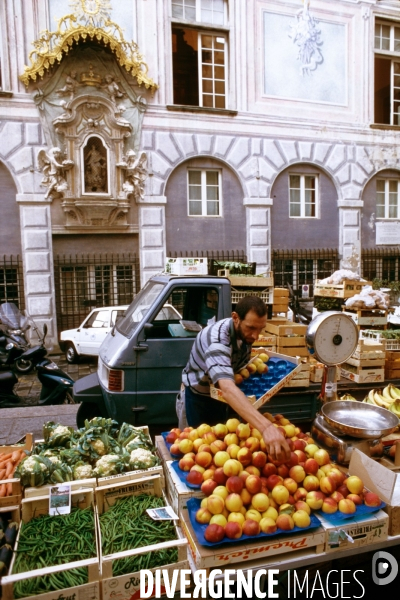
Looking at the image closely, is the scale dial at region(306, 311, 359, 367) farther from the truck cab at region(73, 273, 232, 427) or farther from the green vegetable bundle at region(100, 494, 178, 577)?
the truck cab at region(73, 273, 232, 427)

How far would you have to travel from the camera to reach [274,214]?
611 inches

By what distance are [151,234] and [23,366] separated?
595 centimetres

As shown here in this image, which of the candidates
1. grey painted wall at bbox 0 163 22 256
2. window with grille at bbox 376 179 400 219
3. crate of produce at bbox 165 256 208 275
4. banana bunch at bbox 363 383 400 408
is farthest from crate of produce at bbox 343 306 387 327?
window with grille at bbox 376 179 400 219

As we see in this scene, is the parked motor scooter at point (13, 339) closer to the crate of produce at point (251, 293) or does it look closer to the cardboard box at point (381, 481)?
the crate of produce at point (251, 293)

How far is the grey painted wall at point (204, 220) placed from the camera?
47.3 feet

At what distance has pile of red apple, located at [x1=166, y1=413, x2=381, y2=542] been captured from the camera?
2648mm

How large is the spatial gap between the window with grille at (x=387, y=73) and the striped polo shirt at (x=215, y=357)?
16484 mm

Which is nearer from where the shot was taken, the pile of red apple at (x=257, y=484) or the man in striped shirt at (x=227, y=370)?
the pile of red apple at (x=257, y=484)

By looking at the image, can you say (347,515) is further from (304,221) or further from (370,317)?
(304,221)

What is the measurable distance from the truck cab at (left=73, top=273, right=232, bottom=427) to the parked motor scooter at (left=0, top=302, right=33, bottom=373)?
3423 millimetres

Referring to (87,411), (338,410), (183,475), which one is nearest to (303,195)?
(87,411)

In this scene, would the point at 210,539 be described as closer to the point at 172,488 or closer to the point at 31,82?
the point at 172,488

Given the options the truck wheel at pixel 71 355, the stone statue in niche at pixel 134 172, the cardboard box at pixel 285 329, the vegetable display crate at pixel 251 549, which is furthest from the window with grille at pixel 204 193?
the vegetable display crate at pixel 251 549

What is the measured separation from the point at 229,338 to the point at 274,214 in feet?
41.4
